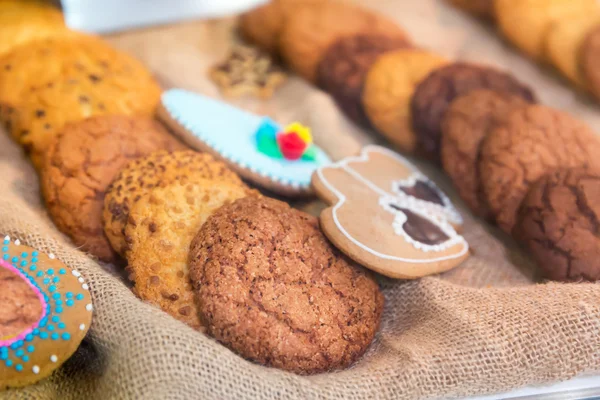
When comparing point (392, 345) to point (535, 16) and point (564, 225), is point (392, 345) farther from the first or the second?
point (535, 16)

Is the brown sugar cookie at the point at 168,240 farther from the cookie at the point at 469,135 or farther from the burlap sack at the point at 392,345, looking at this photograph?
the cookie at the point at 469,135

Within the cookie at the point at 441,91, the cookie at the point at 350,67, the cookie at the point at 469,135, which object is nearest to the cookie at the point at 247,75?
the cookie at the point at 350,67

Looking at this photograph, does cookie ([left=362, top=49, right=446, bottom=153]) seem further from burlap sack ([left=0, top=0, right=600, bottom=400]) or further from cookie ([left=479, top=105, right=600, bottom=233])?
burlap sack ([left=0, top=0, right=600, bottom=400])

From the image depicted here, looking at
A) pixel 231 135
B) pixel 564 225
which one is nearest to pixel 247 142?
A: pixel 231 135

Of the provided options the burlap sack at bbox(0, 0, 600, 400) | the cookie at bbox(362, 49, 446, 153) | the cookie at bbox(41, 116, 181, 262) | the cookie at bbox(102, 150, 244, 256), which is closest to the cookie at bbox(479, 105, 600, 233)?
the burlap sack at bbox(0, 0, 600, 400)

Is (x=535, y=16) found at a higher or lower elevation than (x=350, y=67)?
higher
